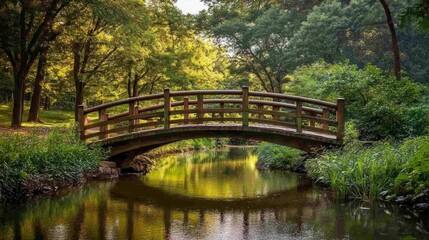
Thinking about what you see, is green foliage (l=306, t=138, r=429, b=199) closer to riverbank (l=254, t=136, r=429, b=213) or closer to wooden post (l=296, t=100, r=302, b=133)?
riverbank (l=254, t=136, r=429, b=213)

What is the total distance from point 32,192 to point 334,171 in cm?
665

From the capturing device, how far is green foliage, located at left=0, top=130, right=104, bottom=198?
10031 mm

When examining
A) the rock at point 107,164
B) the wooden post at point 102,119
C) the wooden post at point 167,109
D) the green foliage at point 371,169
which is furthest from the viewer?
the wooden post at point 102,119

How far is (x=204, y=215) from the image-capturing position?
9242 mm

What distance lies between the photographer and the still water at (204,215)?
762cm

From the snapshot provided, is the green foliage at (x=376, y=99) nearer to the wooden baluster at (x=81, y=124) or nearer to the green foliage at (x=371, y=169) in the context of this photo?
the green foliage at (x=371, y=169)

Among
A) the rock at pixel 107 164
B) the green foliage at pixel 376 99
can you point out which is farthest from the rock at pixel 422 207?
the rock at pixel 107 164

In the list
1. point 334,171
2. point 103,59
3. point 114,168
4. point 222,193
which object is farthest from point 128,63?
point 334,171

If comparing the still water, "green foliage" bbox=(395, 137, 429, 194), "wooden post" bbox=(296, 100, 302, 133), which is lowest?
the still water

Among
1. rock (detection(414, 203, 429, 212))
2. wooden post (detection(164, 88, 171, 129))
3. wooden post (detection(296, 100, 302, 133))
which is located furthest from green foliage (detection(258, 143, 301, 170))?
rock (detection(414, 203, 429, 212))

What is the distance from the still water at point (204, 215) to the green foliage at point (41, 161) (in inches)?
20.9

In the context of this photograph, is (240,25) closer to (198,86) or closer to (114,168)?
(198,86)

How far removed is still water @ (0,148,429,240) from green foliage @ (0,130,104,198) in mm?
531

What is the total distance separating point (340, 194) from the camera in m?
10.8
